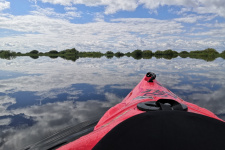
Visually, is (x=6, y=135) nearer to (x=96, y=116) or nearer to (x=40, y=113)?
(x=40, y=113)

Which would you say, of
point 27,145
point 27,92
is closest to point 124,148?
point 27,145

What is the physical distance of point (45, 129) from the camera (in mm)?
3461

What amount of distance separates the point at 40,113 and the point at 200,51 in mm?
82595

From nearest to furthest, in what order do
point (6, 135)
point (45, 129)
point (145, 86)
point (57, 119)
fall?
point (6, 135) → point (45, 129) → point (57, 119) → point (145, 86)

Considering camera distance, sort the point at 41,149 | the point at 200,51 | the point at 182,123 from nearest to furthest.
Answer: the point at 182,123 < the point at 41,149 < the point at 200,51

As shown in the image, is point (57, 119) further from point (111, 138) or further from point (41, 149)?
point (111, 138)

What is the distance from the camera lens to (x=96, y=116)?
4227mm

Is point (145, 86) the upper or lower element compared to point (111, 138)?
lower

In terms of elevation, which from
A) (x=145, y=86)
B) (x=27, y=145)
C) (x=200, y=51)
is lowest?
(x=27, y=145)

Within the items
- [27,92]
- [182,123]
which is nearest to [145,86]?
[182,123]

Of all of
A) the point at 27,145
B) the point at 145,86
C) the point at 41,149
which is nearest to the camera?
the point at 41,149

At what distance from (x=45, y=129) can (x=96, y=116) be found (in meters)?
1.38

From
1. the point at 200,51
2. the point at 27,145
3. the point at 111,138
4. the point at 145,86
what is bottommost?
the point at 27,145

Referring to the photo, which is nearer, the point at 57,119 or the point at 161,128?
the point at 161,128
